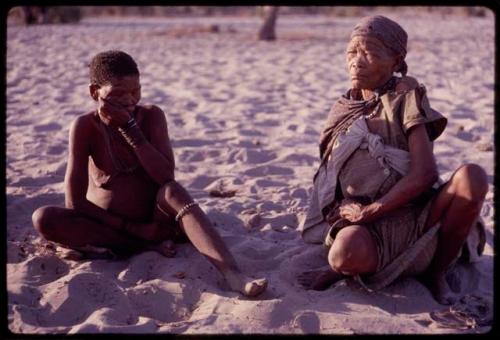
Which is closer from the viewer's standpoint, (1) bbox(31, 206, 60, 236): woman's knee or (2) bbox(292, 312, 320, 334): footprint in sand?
(2) bbox(292, 312, 320, 334): footprint in sand

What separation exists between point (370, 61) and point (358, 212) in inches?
27.0

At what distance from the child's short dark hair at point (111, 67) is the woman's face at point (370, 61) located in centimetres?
107

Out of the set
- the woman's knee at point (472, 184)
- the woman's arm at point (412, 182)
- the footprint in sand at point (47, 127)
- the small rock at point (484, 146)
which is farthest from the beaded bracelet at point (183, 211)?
the footprint in sand at point (47, 127)

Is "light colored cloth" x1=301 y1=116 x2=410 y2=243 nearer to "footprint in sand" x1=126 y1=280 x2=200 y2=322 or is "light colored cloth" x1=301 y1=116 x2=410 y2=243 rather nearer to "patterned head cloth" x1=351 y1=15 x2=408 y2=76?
"patterned head cloth" x1=351 y1=15 x2=408 y2=76

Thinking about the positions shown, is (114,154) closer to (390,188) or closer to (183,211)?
(183,211)

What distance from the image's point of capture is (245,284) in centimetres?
266


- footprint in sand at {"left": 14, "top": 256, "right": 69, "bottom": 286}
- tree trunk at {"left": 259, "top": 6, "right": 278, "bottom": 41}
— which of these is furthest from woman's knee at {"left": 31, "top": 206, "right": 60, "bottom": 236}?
tree trunk at {"left": 259, "top": 6, "right": 278, "bottom": 41}

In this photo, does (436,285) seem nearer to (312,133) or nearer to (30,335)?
(30,335)

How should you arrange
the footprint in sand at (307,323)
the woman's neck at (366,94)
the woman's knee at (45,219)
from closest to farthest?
the footprint in sand at (307,323) → the woman's neck at (366,94) → the woman's knee at (45,219)

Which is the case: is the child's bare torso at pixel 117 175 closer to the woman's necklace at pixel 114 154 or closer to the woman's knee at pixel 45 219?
the woman's necklace at pixel 114 154

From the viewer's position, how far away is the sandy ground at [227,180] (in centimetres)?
249

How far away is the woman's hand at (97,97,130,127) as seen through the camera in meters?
2.91

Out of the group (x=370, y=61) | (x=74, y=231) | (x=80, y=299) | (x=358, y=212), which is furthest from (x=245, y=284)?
(x=370, y=61)

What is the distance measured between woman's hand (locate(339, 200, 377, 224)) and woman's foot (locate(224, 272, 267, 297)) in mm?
476
